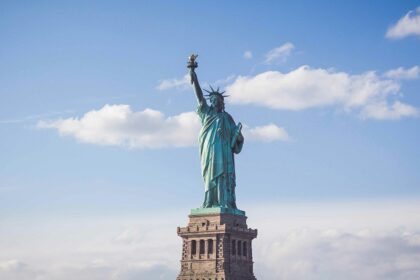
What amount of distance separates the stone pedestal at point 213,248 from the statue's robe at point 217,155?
→ 6.40 ft

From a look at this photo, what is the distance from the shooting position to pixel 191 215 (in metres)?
83.5

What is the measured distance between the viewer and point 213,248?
81.7 meters

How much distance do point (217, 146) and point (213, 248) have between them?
34.8 ft

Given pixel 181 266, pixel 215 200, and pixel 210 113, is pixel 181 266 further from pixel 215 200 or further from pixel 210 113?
pixel 210 113

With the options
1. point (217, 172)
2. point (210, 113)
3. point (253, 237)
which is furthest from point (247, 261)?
point (210, 113)

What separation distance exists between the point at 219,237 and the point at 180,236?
4501 millimetres

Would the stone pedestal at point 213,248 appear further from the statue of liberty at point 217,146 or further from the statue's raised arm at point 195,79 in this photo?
the statue's raised arm at point 195,79

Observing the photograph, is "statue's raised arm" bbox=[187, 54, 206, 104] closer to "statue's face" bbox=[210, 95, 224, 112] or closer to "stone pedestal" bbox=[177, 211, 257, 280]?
"statue's face" bbox=[210, 95, 224, 112]

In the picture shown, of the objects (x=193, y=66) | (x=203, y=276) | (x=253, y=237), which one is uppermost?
(x=193, y=66)

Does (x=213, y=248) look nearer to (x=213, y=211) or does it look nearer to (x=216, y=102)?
Answer: (x=213, y=211)

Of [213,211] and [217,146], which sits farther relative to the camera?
[217,146]

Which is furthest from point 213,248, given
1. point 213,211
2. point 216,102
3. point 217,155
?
point 216,102

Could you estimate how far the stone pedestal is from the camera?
81000 millimetres

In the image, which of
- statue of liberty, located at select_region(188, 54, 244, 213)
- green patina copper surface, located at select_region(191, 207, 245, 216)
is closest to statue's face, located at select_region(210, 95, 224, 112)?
statue of liberty, located at select_region(188, 54, 244, 213)
